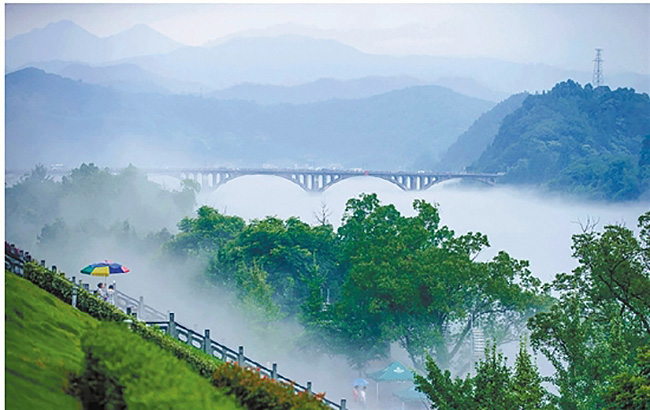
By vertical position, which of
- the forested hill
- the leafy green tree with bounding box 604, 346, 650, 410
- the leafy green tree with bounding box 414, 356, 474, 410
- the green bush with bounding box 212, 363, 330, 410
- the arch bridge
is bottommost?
the leafy green tree with bounding box 414, 356, 474, 410

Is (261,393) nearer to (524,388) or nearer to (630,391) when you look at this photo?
(524,388)

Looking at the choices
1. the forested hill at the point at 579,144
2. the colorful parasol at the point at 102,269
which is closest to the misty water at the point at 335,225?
the forested hill at the point at 579,144

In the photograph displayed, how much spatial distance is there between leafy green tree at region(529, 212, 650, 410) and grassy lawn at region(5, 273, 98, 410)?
5.82 metres

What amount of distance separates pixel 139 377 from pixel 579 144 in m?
53.8

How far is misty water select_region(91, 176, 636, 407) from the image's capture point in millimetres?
19969

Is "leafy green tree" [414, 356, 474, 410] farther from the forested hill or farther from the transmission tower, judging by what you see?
the forested hill

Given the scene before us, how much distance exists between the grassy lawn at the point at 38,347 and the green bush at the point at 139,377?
0.54 meters

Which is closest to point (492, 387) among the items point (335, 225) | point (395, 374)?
point (395, 374)

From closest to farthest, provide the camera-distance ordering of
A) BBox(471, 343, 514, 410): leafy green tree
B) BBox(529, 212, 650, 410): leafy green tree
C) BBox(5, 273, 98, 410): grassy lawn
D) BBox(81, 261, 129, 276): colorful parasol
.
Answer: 1. BBox(5, 273, 98, 410): grassy lawn
2. BBox(471, 343, 514, 410): leafy green tree
3. BBox(529, 212, 650, 410): leafy green tree
4. BBox(81, 261, 129, 276): colorful parasol

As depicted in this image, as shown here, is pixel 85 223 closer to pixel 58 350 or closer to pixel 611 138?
pixel 58 350

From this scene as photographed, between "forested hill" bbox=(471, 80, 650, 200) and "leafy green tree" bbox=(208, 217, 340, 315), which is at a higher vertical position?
"forested hill" bbox=(471, 80, 650, 200)

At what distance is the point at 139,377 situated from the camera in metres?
5.59

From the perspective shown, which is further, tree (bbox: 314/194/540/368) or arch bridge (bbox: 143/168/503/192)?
arch bridge (bbox: 143/168/503/192)

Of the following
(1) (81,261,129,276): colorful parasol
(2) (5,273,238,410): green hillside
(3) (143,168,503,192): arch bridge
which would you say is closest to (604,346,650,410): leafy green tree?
(2) (5,273,238,410): green hillside
